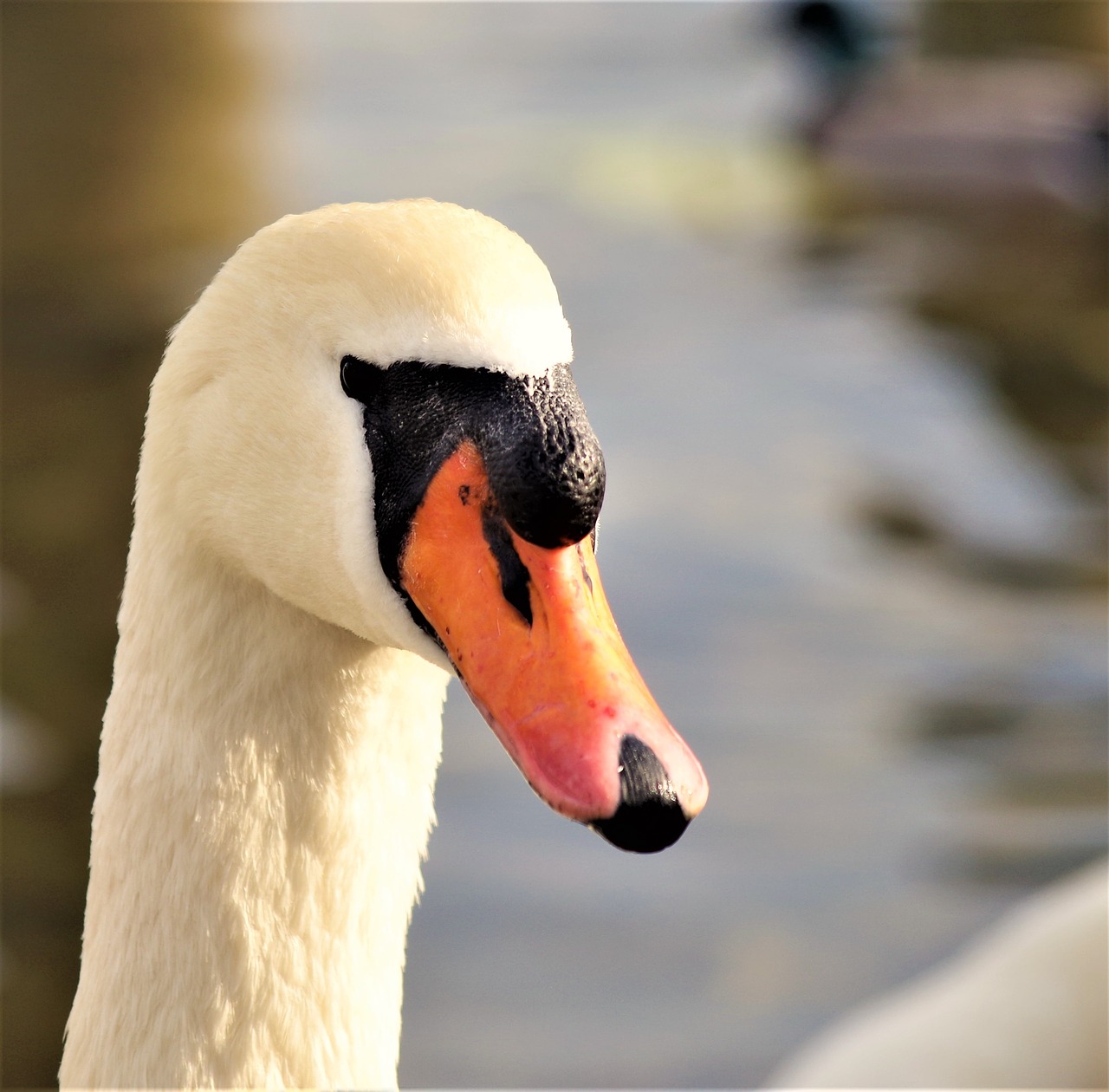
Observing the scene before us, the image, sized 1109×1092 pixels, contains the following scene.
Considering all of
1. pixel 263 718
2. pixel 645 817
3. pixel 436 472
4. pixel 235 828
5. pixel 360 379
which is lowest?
pixel 645 817

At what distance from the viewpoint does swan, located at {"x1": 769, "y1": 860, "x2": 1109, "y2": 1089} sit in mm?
3406

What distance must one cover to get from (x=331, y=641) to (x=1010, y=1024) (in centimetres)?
215

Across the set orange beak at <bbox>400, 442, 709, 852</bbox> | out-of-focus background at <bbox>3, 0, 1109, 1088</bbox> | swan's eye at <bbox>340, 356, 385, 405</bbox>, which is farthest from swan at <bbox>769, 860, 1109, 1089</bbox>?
swan's eye at <bbox>340, 356, 385, 405</bbox>

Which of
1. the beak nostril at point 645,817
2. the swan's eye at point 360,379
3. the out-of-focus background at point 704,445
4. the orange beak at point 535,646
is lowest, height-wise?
the beak nostril at point 645,817

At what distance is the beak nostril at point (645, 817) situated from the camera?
1.55 metres

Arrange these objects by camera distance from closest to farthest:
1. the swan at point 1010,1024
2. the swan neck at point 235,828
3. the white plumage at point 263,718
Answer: the white plumage at point 263,718 → the swan neck at point 235,828 → the swan at point 1010,1024

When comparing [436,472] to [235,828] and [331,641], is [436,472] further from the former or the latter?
[235,828]

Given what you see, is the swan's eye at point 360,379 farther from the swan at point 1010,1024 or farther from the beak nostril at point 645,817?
the swan at point 1010,1024

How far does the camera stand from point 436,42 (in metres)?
14.7

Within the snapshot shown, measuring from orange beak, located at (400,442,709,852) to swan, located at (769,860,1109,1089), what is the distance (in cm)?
213

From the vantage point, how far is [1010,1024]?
3479 millimetres

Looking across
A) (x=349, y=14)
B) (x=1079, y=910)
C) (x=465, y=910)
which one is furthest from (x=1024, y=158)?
(x=1079, y=910)

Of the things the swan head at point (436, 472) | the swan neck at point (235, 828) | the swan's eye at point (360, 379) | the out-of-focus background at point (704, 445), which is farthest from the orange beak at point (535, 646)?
the out-of-focus background at point (704, 445)

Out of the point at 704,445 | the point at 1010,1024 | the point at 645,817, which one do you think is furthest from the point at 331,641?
the point at 704,445
